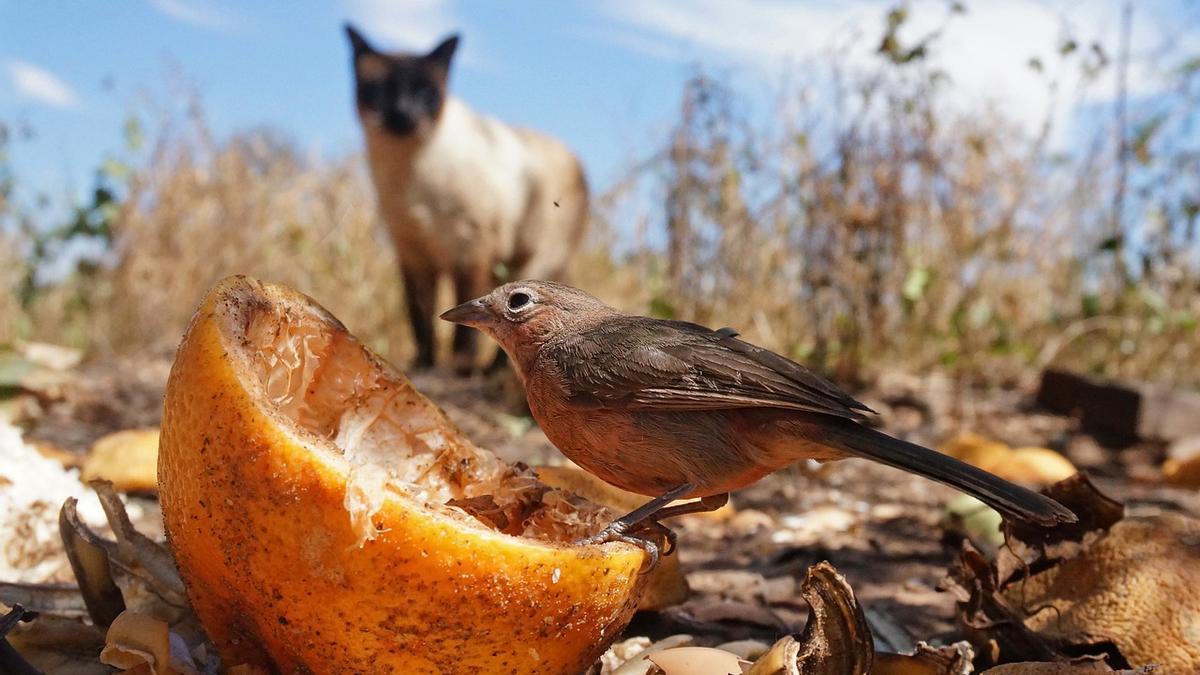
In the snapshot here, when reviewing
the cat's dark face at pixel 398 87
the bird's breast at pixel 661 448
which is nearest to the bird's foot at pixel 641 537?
the bird's breast at pixel 661 448

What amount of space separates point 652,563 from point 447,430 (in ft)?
2.23

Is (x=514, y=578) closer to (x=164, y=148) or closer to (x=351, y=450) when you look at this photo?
(x=351, y=450)

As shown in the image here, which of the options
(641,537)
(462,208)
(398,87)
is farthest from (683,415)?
(398,87)

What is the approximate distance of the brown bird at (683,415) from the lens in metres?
2.38

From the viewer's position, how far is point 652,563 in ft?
7.41

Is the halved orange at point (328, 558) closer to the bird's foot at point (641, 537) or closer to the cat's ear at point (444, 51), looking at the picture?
the bird's foot at point (641, 537)

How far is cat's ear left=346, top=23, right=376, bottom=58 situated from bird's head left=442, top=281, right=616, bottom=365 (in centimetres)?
658

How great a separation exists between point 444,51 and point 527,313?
668 cm

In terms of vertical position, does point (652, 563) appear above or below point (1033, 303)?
above

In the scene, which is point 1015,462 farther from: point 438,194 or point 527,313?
point 438,194

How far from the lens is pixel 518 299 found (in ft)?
8.98

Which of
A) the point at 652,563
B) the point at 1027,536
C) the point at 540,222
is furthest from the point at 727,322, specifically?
the point at 652,563

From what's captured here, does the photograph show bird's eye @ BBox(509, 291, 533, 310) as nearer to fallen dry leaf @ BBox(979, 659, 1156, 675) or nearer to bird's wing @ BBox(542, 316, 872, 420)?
bird's wing @ BBox(542, 316, 872, 420)

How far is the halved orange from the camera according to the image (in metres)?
1.90
